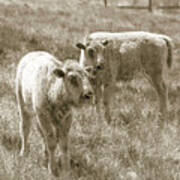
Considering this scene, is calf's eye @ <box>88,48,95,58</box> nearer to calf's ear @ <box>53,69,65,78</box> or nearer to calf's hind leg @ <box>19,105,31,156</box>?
calf's hind leg @ <box>19,105,31,156</box>

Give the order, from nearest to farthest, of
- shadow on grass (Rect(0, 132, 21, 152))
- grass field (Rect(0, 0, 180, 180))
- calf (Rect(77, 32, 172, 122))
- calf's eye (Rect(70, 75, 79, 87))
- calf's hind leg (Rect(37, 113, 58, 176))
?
calf's eye (Rect(70, 75, 79, 87)) < calf's hind leg (Rect(37, 113, 58, 176)) < grass field (Rect(0, 0, 180, 180)) < shadow on grass (Rect(0, 132, 21, 152)) < calf (Rect(77, 32, 172, 122))

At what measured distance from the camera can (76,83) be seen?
4.09 metres

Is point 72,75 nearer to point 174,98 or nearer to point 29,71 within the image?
point 29,71

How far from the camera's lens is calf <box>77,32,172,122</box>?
23.5ft

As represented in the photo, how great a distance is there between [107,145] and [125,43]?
2542mm

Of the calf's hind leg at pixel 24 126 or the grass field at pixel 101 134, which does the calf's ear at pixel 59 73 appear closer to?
the grass field at pixel 101 134

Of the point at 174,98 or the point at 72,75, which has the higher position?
the point at 72,75

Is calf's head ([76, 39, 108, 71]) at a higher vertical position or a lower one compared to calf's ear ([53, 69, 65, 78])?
lower

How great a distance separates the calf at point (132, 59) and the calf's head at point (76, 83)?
2.84m

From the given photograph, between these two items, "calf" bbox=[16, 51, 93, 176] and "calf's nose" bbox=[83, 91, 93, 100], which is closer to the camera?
"calf's nose" bbox=[83, 91, 93, 100]

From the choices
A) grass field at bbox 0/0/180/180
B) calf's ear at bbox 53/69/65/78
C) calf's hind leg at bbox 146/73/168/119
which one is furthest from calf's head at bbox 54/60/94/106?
calf's hind leg at bbox 146/73/168/119

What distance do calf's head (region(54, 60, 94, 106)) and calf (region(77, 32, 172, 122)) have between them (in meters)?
2.84

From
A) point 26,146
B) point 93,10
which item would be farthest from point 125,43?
point 93,10

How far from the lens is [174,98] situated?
322 inches
